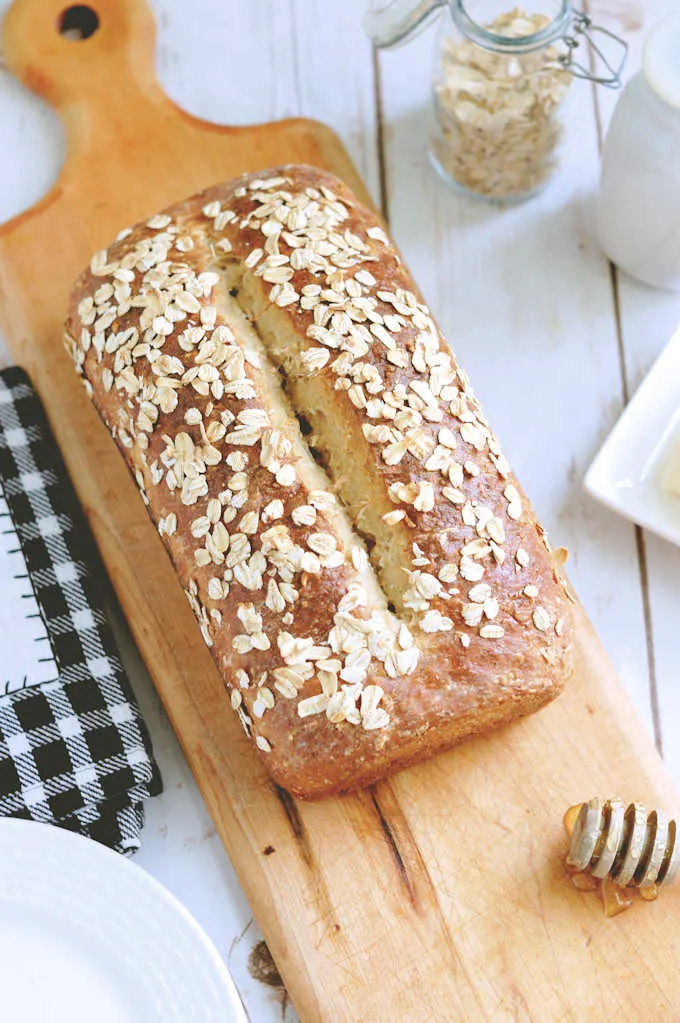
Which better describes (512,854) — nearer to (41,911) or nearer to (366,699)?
(366,699)

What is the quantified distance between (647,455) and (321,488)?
0.58m

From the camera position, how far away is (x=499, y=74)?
175 centimetres

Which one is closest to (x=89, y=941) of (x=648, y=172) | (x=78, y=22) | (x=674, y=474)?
(x=674, y=474)

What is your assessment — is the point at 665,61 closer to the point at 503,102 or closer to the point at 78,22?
the point at 503,102

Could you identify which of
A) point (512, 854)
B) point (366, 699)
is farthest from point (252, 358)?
point (512, 854)

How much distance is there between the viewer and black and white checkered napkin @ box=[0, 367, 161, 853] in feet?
5.07

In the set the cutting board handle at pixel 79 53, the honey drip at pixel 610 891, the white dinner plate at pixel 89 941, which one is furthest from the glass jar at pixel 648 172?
the white dinner plate at pixel 89 941

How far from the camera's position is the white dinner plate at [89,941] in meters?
1.45

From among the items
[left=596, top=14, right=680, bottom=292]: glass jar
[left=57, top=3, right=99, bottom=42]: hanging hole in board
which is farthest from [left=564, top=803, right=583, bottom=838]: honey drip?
[left=57, top=3, right=99, bottom=42]: hanging hole in board

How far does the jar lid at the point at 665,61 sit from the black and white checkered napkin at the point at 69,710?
3.49ft

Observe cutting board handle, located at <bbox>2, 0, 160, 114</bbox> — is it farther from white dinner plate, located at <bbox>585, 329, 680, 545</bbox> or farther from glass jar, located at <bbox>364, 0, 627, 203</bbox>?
white dinner plate, located at <bbox>585, 329, 680, 545</bbox>

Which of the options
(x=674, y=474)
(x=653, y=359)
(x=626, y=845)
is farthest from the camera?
(x=653, y=359)

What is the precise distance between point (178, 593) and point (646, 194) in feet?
3.15

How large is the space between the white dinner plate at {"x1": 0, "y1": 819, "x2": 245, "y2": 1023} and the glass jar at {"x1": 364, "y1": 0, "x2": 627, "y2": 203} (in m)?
1.26
